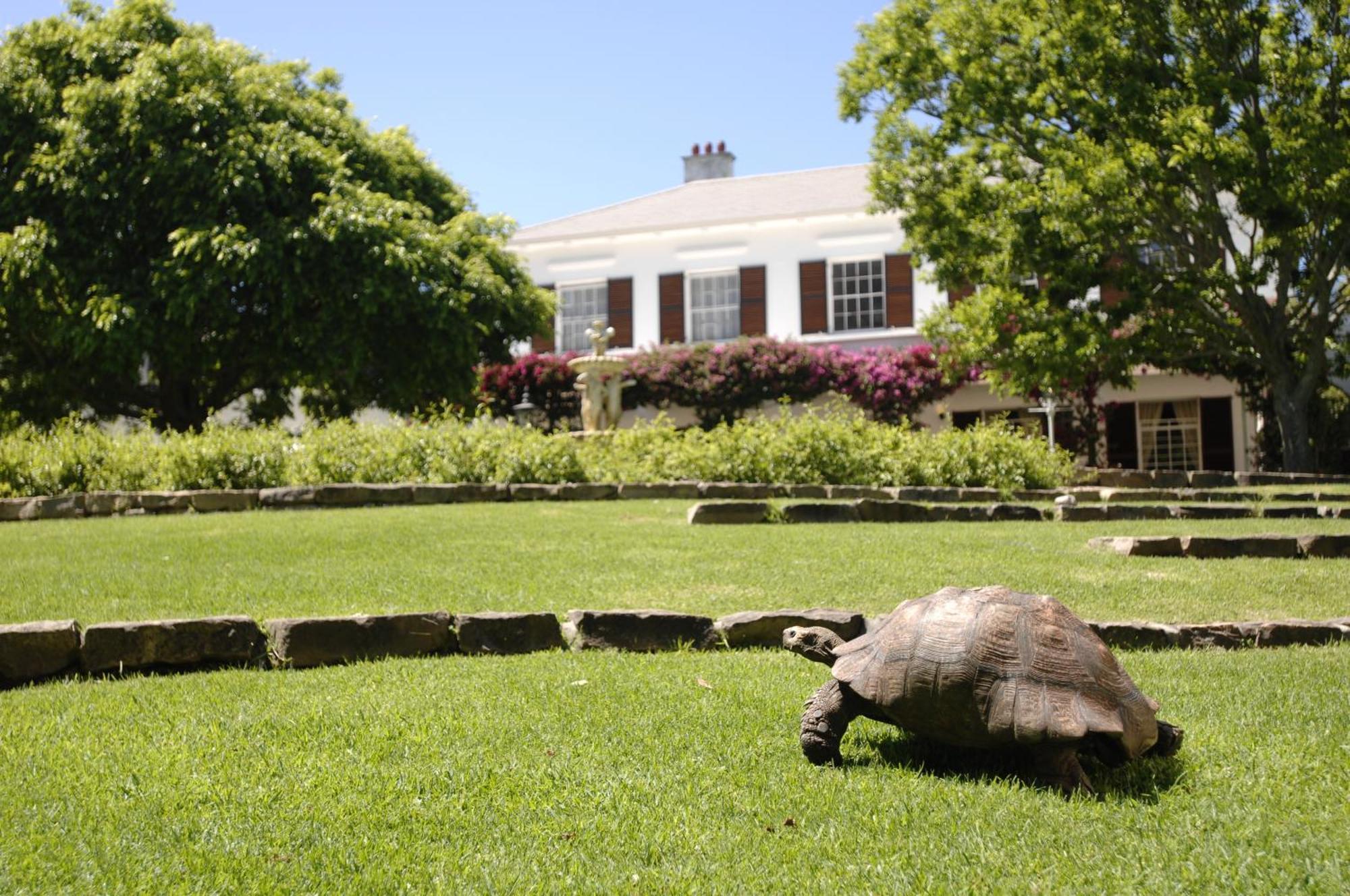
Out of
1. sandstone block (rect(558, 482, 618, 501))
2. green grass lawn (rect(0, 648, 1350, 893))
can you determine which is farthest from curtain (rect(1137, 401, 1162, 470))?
green grass lawn (rect(0, 648, 1350, 893))

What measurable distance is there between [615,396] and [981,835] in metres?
20.1

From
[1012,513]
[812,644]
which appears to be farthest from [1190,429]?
[812,644]

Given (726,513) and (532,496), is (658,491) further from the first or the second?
(726,513)

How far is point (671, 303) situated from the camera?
30547 millimetres

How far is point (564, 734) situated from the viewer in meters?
4.47

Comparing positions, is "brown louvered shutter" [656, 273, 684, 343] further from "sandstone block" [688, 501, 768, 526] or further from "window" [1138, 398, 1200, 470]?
"sandstone block" [688, 501, 768, 526]

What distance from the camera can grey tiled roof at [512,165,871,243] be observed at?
3028cm

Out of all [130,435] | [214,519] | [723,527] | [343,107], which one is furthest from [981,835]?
[343,107]

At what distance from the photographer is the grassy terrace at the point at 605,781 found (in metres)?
3.19

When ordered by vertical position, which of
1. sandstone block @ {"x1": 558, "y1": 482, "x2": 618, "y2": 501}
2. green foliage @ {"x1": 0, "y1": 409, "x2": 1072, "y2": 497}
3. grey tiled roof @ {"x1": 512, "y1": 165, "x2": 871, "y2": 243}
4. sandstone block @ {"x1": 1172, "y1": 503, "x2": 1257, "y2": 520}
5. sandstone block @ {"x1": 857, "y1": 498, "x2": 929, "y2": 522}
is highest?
grey tiled roof @ {"x1": 512, "y1": 165, "x2": 871, "y2": 243}

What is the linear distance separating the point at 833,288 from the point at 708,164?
8228 mm

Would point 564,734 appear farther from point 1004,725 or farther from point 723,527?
point 723,527

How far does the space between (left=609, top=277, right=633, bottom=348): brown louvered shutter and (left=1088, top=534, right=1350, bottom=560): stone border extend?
22.2 metres

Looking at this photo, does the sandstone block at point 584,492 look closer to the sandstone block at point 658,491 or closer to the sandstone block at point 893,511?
the sandstone block at point 658,491
